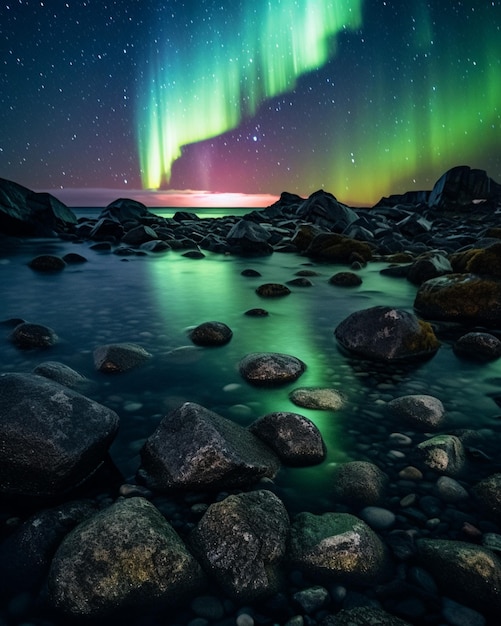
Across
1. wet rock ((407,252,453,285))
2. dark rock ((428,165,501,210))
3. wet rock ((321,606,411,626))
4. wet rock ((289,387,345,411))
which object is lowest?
wet rock ((321,606,411,626))

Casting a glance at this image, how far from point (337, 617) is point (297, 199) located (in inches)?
2044

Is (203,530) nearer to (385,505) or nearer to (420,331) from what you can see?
(385,505)

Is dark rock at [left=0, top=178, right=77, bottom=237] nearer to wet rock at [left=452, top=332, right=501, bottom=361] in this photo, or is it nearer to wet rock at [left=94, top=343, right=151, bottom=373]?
wet rock at [left=94, top=343, right=151, bottom=373]

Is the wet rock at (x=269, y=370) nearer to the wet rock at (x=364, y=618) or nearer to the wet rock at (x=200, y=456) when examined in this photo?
the wet rock at (x=200, y=456)

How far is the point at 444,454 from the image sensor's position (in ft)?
8.62

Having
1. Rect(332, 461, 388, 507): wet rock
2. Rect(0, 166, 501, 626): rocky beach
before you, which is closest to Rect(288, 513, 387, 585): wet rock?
Rect(0, 166, 501, 626): rocky beach

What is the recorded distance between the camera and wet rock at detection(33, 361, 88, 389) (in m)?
3.66

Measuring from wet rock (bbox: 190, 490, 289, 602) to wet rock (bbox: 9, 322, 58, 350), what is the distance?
12.2 ft

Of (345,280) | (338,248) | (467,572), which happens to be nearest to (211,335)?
(467,572)

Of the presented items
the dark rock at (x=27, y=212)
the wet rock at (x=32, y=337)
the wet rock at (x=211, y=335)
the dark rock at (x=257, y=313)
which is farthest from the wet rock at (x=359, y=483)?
the dark rock at (x=27, y=212)

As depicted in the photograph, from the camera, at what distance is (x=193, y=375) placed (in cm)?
416

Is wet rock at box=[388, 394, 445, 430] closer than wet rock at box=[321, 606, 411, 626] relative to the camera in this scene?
No

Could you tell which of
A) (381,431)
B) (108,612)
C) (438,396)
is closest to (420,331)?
(438,396)

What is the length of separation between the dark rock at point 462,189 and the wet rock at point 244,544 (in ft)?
192
